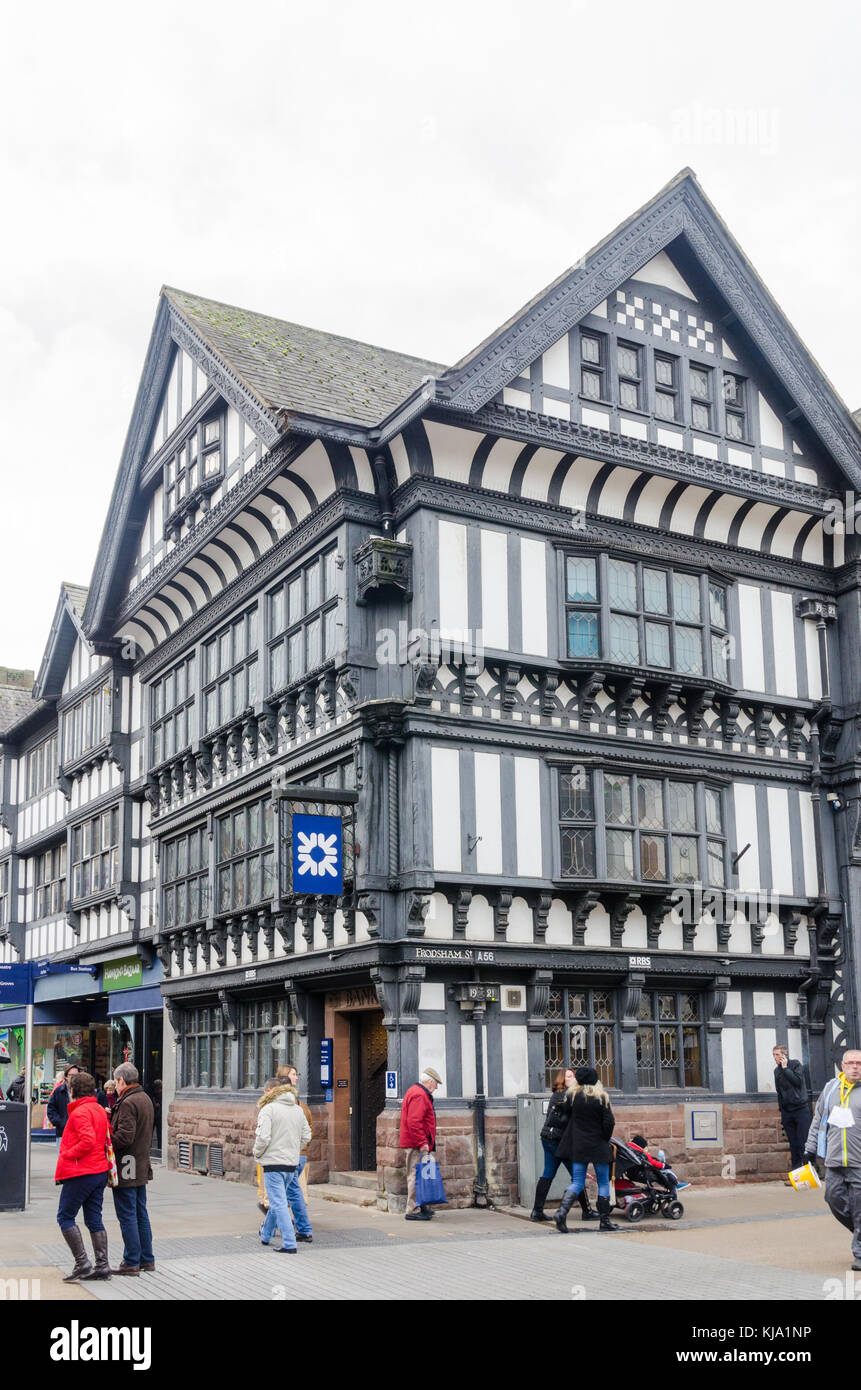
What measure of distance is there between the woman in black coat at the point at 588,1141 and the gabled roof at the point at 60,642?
23.8m

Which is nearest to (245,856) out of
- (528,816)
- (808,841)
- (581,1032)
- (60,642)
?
(528,816)

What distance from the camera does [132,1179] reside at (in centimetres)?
1242

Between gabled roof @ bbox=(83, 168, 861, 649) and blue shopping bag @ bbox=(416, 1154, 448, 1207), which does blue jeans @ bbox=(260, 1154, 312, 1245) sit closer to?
blue shopping bag @ bbox=(416, 1154, 448, 1207)

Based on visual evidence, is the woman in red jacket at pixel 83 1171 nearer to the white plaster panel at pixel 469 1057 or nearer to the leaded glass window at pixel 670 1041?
the white plaster panel at pixel 469 1057

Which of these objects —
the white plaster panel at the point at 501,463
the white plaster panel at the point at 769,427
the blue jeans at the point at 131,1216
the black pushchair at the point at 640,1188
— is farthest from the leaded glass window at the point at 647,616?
the blue jeans at the point at 131,1216

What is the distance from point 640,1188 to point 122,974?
1738cm

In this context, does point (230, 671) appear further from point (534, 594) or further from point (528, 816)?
point (528, 816)

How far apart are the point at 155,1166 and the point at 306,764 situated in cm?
1077

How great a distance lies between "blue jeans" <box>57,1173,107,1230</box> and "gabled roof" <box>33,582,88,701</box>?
995 inches

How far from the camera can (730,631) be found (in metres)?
22.0

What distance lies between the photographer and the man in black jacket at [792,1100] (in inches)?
788
